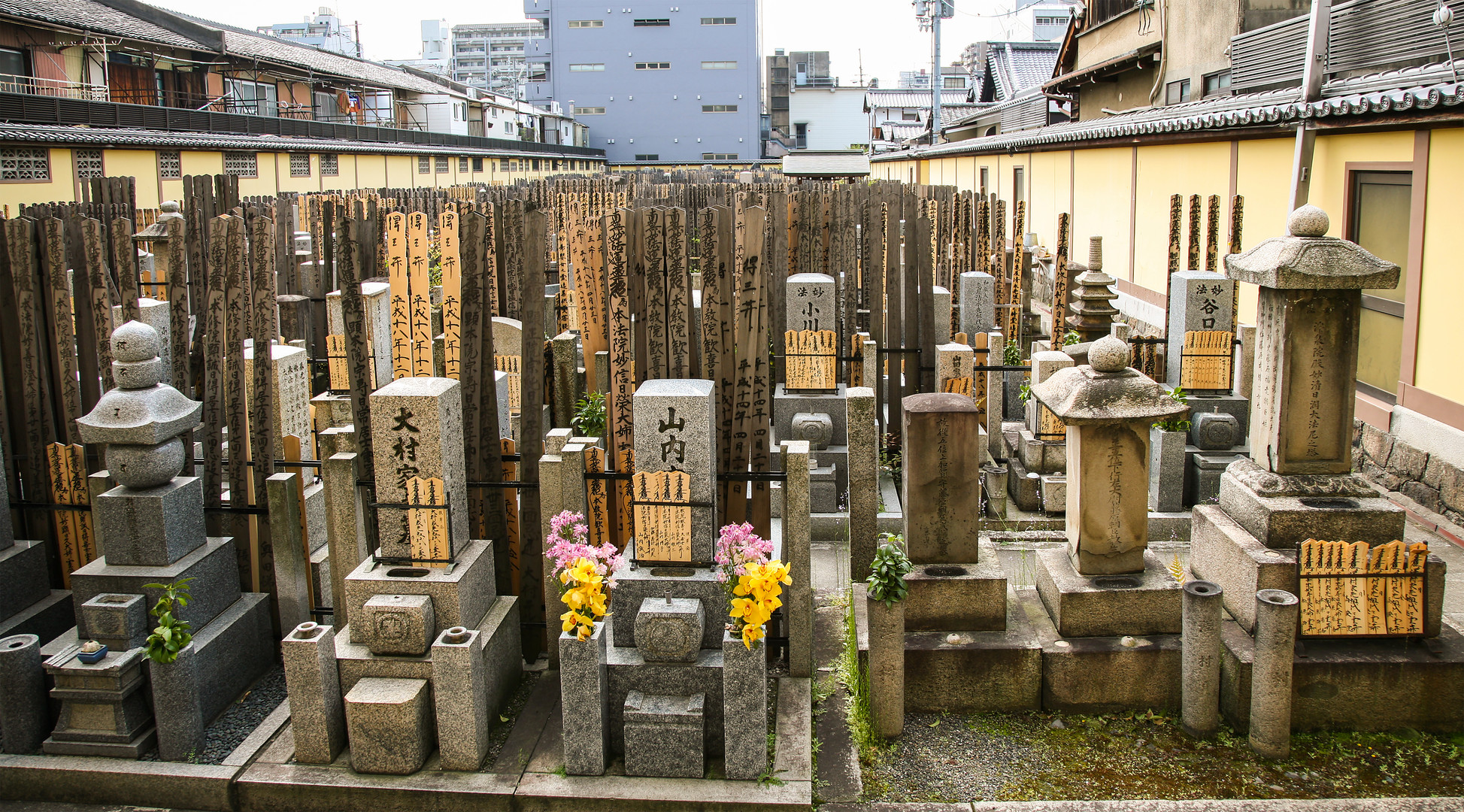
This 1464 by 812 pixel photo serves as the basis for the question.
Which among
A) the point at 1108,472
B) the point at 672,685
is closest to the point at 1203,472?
the point at 1108,472

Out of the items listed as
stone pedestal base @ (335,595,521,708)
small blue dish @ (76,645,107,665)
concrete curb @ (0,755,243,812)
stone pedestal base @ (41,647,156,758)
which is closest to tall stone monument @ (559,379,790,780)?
stone pedestal base @ (335,595,521,708)

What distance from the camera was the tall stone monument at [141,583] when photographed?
460cm

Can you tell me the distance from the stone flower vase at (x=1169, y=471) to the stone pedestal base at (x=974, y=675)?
3119 mm

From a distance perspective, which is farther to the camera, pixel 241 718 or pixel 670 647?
pixel 241 718

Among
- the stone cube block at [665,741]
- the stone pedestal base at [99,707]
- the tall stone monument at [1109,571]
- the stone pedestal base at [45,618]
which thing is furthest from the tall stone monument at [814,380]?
the stone pedestal base at [45,618]

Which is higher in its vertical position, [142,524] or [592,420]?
[592,420]

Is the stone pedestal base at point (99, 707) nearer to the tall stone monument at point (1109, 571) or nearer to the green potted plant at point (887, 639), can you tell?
the green potted plant at point (887, 639)

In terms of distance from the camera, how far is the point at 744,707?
4289mm

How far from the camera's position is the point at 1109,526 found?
5160 millimetres

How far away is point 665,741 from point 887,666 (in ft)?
3.77

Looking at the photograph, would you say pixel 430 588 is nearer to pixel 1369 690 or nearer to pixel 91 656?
pixel 91 656

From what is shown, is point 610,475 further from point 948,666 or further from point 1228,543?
point 1228,543

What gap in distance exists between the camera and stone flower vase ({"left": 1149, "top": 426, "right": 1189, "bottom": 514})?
7.50 metres

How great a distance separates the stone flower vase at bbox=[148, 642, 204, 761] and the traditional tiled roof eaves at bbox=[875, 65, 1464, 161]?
8185 millimetres
